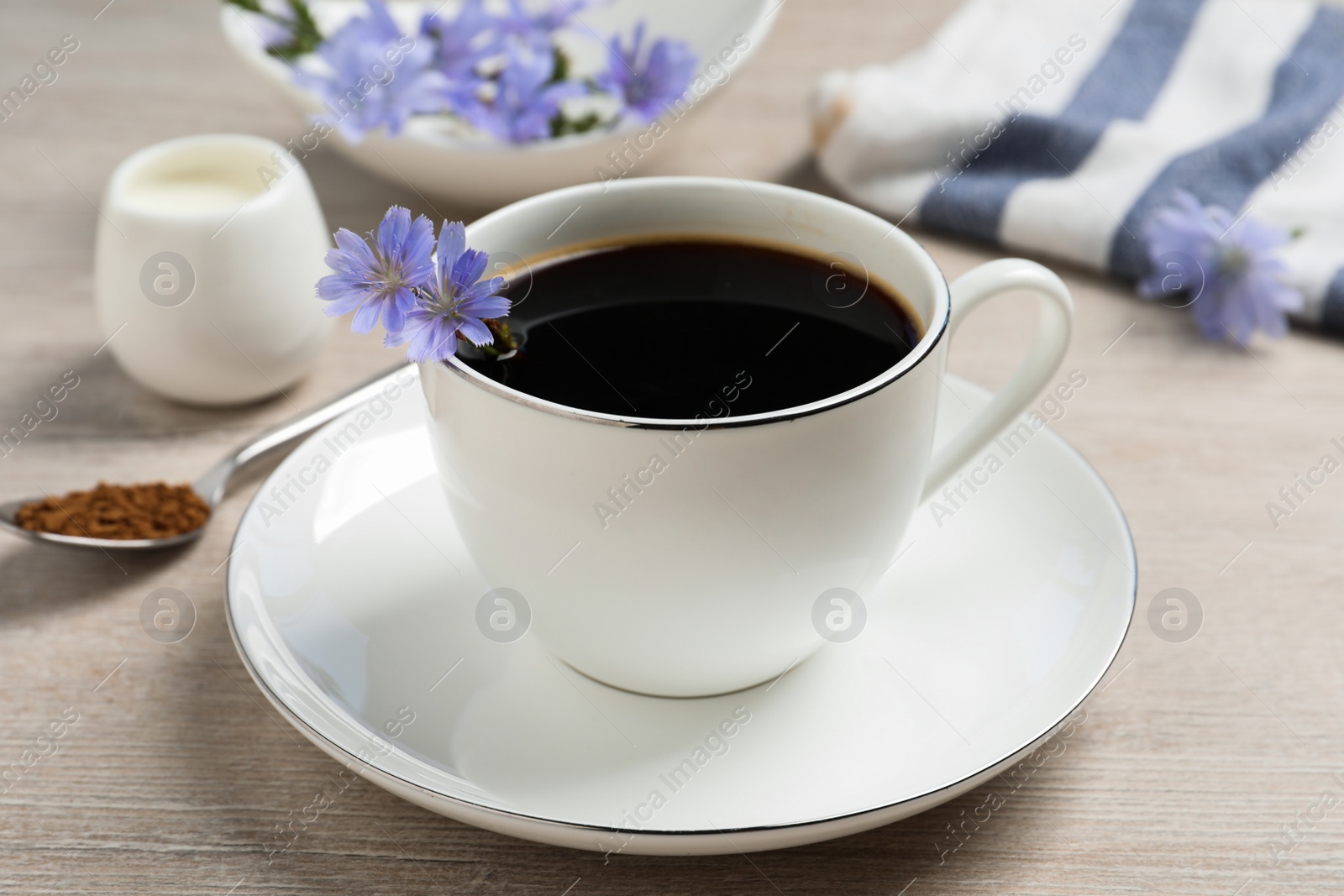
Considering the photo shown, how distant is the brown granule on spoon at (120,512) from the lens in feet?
2.85

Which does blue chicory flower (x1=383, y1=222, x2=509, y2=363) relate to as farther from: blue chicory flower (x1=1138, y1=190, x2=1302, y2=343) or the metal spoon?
blue chicory flower (x1=1138, y1=190, x2=1302, y2=343)

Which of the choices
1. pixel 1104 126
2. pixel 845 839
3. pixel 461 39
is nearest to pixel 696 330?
pixel 845 839

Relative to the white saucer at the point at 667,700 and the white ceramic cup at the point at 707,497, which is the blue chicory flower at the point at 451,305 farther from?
the white saucer at the point at 667,700

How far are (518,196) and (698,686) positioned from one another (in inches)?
27.9

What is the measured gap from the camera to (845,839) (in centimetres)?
66

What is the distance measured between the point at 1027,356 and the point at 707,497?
10.4 inches

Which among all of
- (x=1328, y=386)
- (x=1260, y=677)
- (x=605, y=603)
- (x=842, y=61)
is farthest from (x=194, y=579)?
(x=842, y=61)

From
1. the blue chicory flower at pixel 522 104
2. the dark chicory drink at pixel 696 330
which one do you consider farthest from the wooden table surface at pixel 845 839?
the dark chicory drink at pixel 696 330

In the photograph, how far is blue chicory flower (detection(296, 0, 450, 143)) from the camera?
3.81 feet

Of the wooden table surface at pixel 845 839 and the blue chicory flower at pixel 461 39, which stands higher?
the blue chicory flower at pixel 461 39

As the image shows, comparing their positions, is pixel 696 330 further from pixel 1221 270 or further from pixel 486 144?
pixel 1221 270

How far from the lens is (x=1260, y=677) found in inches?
31.3

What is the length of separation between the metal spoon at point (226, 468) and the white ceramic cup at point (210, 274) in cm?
10

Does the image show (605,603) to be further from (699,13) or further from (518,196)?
(699,13)
